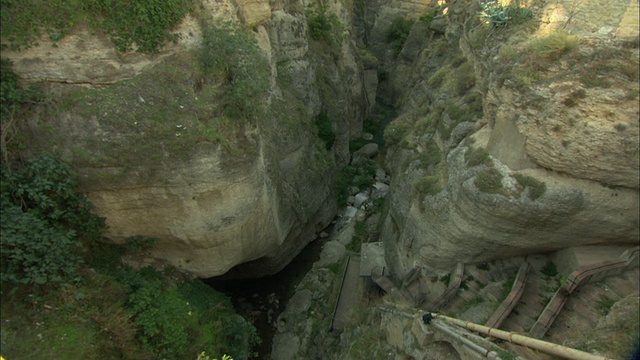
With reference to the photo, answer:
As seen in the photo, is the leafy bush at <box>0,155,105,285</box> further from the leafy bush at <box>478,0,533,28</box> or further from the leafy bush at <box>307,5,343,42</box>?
the leafy bush at <box>307,5,343,42</box>

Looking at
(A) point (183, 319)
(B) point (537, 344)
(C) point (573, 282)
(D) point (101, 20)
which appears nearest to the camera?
(B) point (537, 344)

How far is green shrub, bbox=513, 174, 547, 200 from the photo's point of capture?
25.7 feet

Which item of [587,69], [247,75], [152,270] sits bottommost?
[152,270]

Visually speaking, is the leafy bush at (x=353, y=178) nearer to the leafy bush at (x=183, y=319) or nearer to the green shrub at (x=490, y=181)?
the leafy bush at (x=183, y=319)

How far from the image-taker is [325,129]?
1739cm

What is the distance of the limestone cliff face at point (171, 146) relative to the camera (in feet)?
28.6

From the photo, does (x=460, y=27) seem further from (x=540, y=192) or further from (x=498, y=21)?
(x=540, y=192)

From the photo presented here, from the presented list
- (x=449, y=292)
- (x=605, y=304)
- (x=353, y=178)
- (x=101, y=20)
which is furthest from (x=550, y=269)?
(x=101, y=20)

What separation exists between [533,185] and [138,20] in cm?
986

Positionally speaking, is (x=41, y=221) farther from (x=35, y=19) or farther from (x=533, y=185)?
(x=533, y=185)

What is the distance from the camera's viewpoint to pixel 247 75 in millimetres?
10773

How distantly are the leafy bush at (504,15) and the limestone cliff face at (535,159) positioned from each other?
25 cm

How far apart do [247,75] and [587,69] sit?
805 centimetres

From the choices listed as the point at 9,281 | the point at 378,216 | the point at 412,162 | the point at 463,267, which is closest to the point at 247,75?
the point at 412,162
